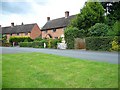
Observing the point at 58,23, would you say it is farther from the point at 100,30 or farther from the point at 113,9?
the point at 100,30

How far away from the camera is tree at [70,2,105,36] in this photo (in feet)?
126

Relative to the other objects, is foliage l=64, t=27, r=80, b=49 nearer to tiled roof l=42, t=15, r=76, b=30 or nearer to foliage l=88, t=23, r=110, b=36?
foliage l=88, t=23, r=110, b=36

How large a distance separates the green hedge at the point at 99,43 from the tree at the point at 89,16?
817 centimetres

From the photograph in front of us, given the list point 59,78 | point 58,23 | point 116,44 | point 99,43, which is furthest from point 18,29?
point 59,78

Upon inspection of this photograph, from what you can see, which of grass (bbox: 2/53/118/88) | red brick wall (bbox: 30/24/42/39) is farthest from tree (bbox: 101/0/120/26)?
grass (bbox: 2/53/118/88)

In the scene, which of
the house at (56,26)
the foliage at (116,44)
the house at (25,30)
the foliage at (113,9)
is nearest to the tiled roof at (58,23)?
the house at (56,26)

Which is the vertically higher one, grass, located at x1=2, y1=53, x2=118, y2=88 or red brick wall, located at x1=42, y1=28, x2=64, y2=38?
red brick wall, located at x1=42, y1=28, x2=64, y2=38

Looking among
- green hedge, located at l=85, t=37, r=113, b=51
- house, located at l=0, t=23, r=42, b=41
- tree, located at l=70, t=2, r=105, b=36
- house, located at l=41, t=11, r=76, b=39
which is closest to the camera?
green hedge, located at l=85, t=37, r=113, b=51

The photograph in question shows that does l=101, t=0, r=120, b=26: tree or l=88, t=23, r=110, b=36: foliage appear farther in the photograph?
l=101, t=0, r=120, b=26: tree

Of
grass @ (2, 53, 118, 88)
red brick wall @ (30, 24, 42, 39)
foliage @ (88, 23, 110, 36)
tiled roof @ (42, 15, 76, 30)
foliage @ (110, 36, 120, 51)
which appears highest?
tiled roof @ (42, 15, 76, 30)

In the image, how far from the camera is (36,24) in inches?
2928

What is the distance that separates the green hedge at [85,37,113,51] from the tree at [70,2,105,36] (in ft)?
26.8

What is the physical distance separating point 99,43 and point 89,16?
11.3 m

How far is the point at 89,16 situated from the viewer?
38500 millimetres
